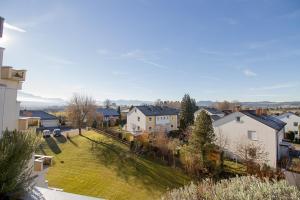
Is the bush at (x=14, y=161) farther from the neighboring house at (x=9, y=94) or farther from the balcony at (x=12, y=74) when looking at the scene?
the balcony at (x=12, y=74)

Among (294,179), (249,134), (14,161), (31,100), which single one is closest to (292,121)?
(249,134)

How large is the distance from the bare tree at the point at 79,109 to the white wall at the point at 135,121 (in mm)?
11426

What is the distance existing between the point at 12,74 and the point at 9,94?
89cm

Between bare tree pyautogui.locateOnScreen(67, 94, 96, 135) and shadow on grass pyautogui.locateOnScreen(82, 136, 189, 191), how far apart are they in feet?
23.2

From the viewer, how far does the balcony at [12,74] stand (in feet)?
29.4

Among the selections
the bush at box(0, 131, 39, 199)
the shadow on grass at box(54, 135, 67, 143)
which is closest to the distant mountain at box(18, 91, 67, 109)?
the bush at box(0, 131, 39, 199)

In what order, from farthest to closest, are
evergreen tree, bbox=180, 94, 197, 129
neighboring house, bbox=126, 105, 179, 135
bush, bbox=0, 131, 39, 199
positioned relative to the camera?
evergreen tree, bbox=180, 94, 197, 129
neighboring house, bbox=126, 105, 179, 135
bush, bbox=0, 131, 39, 199

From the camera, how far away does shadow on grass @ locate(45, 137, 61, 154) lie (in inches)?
1105

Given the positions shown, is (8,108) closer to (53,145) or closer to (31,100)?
(31,100)

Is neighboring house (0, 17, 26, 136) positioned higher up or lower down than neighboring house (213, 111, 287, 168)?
higher up

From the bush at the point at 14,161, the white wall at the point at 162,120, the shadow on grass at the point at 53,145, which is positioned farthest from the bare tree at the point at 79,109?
the bush at the point at 14,161

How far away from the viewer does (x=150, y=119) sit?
4538 centimetres

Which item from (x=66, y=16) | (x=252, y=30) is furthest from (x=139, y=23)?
(x=252, y=30)

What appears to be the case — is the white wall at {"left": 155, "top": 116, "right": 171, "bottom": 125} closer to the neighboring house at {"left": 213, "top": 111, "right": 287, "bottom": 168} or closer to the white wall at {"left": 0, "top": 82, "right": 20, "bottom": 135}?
the neighboring house at {"left": 213, "top": 111, "right": 287, "bottom": 168}
